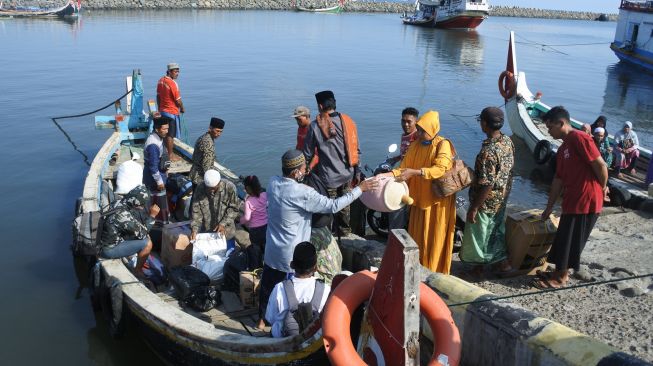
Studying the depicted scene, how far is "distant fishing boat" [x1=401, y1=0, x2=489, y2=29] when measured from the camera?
56.3 metres

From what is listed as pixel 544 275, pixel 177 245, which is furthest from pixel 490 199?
pixel 177 245

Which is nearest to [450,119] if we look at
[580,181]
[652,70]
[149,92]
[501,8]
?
[149,92]

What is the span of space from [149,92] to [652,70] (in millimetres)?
28664

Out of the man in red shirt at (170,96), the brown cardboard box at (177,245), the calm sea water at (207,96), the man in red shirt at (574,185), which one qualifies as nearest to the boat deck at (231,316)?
the brown cardboard box at (177,245)

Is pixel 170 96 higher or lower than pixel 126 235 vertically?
higher

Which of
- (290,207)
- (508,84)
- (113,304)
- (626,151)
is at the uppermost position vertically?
(508,84)

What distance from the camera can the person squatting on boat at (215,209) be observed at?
621 cm

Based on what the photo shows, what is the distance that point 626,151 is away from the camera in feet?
34.9

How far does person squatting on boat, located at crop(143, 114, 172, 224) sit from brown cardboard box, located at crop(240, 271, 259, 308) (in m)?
2.36

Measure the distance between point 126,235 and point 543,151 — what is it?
10.7 metres

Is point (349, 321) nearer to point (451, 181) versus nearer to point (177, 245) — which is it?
point (451, 181)

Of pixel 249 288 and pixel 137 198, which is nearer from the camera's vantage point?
pixel 249 288

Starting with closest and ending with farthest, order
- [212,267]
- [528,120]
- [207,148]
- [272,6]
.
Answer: [212,267]
[207,148]
[528,120]
[272,6]

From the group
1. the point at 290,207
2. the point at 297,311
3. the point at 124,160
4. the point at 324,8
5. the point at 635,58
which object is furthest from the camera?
the point at 324,8
